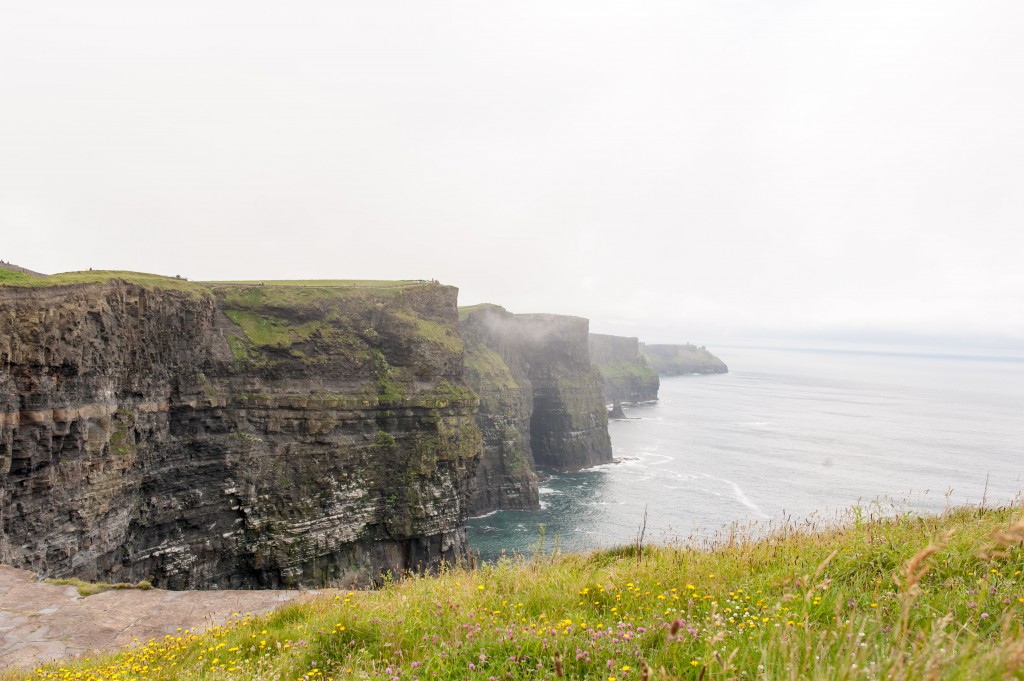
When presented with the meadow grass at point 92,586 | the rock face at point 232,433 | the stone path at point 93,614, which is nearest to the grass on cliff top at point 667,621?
the stone path at point 93,614

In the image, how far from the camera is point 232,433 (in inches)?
1474

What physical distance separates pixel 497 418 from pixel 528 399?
18.3 m

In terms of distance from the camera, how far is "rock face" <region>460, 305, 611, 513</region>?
2872 inches

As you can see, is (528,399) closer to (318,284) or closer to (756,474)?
(756,474)

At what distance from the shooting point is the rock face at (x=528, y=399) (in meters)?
72.9

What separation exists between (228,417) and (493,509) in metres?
41.3

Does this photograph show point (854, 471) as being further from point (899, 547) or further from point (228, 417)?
point (899, 547)

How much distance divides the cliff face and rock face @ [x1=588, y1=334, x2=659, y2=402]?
9140cm

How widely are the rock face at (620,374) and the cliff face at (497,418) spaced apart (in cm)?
9140

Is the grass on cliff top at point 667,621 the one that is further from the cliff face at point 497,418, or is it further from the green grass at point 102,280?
the cliff face at point 497,418

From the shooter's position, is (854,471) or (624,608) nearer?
(624,608)

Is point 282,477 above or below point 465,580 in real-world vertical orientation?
below

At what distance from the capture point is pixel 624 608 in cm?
584

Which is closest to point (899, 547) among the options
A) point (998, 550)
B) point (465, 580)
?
point (998, 550)
